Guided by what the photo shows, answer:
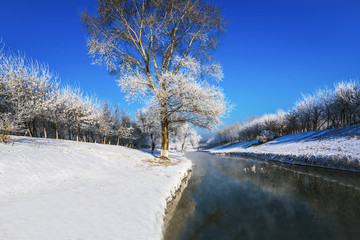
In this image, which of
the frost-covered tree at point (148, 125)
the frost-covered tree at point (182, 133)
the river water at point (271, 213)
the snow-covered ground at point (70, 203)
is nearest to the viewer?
the snow-covered ground at point (70, 203)

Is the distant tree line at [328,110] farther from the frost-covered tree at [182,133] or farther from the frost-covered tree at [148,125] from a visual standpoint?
the frost-covered tree at [148,125]

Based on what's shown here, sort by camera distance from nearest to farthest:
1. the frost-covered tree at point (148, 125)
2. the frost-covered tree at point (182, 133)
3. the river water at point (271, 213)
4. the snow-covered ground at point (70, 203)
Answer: the snow-covered ground at point (70, 203) → the river water at point (271, 213) → the frost-covered tree at point (182, 133) → the frost-covered tree at point (148, 125)

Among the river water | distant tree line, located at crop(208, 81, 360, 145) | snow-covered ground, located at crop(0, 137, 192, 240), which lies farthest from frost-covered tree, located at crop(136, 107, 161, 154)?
distant tree line, located at crop(208, 81, 360, 145)

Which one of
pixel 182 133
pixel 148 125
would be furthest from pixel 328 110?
pixel 148 125

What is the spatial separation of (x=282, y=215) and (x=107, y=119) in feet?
121

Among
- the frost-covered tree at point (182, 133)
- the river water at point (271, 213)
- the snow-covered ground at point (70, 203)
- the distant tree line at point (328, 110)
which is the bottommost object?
the river water at point (271, 213)

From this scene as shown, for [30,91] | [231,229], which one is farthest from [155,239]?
[30,91]

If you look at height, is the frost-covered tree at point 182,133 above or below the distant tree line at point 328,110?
below

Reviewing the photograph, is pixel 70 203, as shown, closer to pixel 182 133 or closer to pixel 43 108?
pixel 43 108

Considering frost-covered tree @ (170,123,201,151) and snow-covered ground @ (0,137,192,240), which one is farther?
frost-covered tree @ (170,123,201,151)

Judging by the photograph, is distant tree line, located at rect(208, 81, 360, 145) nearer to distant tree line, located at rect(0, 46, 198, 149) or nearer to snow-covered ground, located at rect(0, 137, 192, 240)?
distant tree line, located at rect(0, 46, 198, 149)

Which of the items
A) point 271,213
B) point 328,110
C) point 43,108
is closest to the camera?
point 271,213

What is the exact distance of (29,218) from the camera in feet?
10.1

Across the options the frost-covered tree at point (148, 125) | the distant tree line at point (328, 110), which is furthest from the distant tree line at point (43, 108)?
the distant tree line at point (328, 110)
